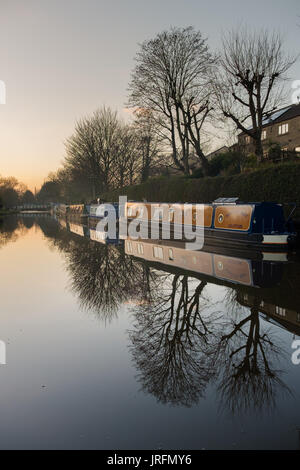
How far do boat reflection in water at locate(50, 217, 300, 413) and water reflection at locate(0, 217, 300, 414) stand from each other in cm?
1

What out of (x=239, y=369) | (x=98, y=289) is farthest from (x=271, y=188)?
(x=239, y=369)

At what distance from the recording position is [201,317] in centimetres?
593

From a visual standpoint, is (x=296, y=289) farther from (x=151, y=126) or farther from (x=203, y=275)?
(x=151, y=126)

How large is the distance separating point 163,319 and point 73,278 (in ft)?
13.2

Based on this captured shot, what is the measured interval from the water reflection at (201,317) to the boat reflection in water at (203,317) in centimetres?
1

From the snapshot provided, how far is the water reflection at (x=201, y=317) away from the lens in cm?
366

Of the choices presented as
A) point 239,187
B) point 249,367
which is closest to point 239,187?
point 239,187

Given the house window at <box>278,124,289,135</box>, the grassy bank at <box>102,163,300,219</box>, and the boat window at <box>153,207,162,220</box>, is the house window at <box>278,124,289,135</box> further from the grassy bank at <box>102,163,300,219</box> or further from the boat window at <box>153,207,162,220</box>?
the boat window at <box>153,207,162,220</box>

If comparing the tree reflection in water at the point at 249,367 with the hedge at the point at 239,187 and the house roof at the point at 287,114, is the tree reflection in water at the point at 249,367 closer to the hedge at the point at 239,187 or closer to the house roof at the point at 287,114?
the hedge at the point at 239,187

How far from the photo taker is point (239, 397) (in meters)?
3.40

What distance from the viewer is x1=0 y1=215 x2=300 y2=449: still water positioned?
9.52 feet

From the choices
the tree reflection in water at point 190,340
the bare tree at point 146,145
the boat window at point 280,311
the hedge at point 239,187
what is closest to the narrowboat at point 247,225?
the hedge at point 239,187

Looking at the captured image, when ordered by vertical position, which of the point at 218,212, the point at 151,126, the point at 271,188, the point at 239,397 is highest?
the point at 151,126

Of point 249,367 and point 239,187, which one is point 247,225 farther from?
point 249,367
